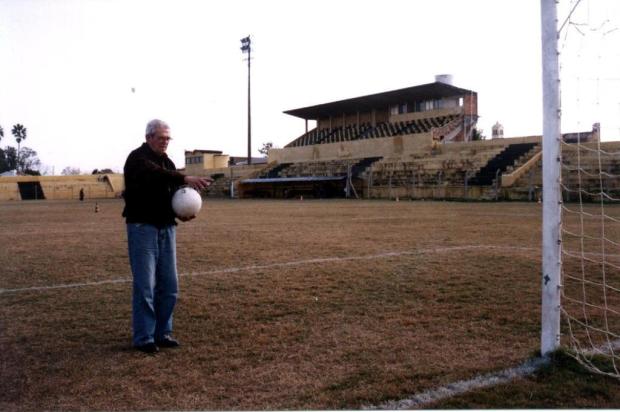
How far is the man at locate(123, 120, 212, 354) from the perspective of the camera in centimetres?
425

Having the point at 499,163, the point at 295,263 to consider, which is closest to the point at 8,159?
the point at 499,163

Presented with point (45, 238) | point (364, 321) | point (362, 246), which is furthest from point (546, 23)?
point (45, 238)

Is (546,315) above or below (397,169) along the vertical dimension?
below

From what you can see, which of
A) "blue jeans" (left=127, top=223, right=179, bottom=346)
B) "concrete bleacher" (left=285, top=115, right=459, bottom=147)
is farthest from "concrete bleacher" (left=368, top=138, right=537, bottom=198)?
"blue jeans" (left=127, top=223, right=179, bottom=346)

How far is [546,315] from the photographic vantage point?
3.87m

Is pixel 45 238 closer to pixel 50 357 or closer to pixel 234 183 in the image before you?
pixel 50 357

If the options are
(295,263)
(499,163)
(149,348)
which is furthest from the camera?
(499,163)

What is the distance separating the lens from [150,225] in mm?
4320

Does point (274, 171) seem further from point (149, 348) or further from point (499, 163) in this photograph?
point (149, 348)

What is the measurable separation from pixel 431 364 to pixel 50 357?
279cm

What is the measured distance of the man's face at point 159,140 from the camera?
4.30 meters

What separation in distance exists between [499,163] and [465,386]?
101 feet

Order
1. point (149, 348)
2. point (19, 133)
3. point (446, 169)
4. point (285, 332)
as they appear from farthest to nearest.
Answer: point (19, 133) → point (446, 169) → point (285, 332) → point (149, 348)

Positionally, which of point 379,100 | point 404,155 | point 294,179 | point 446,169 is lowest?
point 294,179
